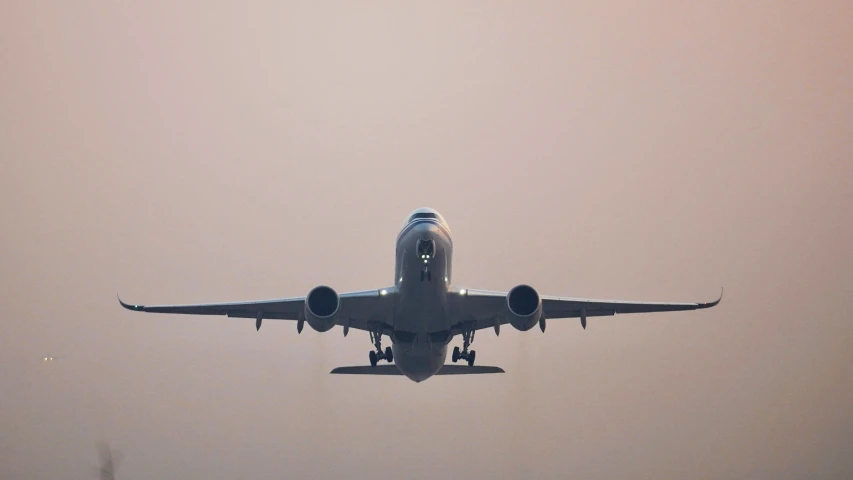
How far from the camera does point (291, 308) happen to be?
128 ft

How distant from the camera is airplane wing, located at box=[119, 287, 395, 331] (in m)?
38.1

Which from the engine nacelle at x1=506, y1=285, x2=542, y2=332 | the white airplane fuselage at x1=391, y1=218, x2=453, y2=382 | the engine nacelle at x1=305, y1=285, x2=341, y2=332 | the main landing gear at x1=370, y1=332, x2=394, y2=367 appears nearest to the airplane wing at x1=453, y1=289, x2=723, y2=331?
the white airplane fuselage at x1=391, y1=218, x2=453, y2=382


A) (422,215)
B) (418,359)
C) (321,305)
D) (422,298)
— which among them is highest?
(422,215)

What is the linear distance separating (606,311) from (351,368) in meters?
12.2

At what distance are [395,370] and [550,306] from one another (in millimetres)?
8365

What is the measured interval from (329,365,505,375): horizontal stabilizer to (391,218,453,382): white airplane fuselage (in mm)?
897

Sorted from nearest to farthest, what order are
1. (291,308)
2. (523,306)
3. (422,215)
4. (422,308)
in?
(523,306) < (422,215) < (422,308) < (291,308)

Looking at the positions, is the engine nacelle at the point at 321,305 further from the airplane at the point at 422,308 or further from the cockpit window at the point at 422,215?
the cockpit window at the point at 422,215

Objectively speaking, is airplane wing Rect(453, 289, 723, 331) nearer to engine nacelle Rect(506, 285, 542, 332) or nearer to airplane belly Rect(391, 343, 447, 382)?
airplane belly Rect(391, 343, 447, 382)

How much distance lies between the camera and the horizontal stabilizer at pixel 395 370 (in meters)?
41.4

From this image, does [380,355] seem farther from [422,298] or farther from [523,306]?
[523,306]

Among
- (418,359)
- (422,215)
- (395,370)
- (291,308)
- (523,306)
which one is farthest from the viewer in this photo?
(395,370)

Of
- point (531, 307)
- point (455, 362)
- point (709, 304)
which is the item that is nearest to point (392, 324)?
point (455, 362)

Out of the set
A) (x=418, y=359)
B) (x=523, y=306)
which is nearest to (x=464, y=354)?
(x=418, y=359)
